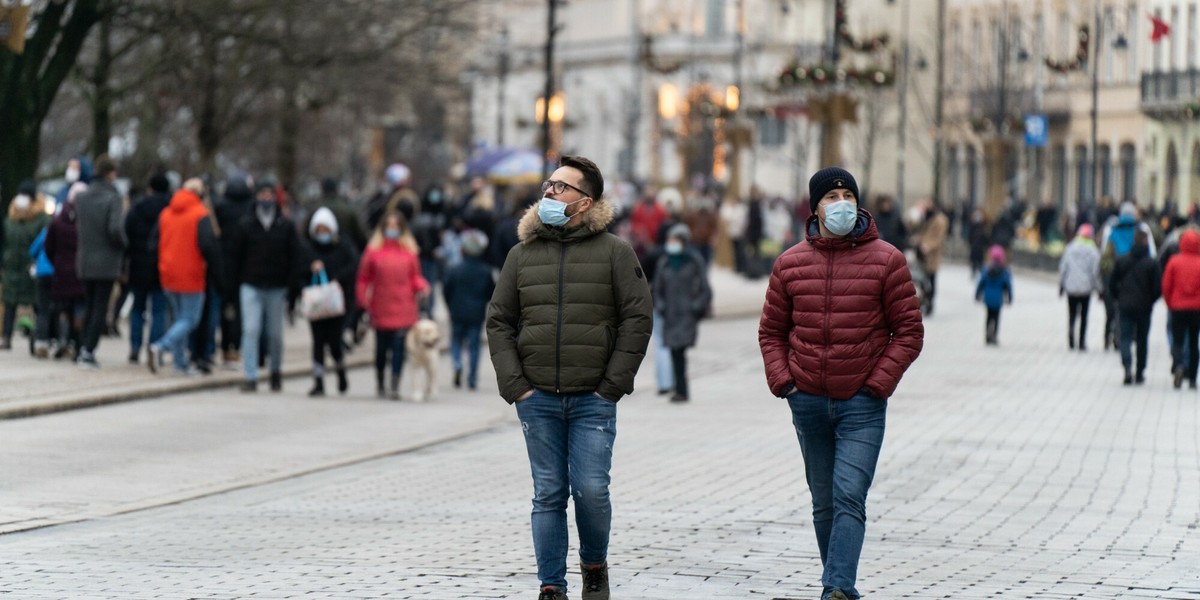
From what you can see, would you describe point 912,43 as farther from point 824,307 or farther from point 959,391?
point 824,307

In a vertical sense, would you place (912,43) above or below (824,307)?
above

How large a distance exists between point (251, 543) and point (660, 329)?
1070 cm

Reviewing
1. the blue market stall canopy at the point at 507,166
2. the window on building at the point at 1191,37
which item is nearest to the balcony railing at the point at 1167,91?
the window on building at the point at 1191,37

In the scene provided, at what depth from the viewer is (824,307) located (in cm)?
915

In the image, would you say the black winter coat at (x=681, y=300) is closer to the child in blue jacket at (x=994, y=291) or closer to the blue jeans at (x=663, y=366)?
the blue jeans at (x=663, y=366)

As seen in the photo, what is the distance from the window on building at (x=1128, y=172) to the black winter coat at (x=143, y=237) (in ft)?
160

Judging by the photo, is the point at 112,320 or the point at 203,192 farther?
the point at 112,320

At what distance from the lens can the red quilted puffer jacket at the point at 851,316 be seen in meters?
9.09

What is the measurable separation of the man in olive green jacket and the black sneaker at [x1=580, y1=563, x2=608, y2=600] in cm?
13

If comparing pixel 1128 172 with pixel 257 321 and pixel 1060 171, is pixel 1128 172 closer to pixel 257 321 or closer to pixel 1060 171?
pixel 1060 171

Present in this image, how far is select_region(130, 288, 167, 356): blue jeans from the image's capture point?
22062 millimetres

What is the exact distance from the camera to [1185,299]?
22.4 meters

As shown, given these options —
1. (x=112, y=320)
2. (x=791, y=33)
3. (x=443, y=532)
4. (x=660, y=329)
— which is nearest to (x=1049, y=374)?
(x=660, y=329)

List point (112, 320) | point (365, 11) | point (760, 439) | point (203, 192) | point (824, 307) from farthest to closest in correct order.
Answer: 1. point (365, 11)
2. point (112, 320)
3. point (203, 192)
4. point (760, 439)
5. point (824, 307)
